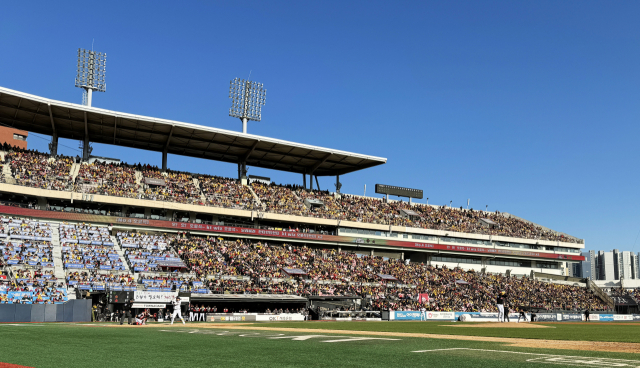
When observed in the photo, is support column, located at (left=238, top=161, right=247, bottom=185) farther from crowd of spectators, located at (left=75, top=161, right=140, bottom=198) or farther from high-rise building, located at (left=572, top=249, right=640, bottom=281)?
high-rise building, located at (left=572, top=249, right=640, bottom=281)

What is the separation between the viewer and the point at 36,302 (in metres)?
36.8

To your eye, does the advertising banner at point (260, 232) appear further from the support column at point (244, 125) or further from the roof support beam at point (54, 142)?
the support column at point (244, 125)

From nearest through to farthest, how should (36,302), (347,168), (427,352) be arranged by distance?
(427,352)
(36,302)
(347,168)

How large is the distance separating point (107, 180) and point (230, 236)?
15.0 m

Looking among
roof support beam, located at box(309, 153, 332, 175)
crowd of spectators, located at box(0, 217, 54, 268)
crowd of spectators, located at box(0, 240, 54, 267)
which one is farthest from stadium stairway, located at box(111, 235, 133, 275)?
roof support beam, located at box(309, 153, 332, 175)

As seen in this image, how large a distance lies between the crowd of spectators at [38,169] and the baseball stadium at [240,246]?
19 centimetres

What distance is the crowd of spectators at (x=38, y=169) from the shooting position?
52562 mm

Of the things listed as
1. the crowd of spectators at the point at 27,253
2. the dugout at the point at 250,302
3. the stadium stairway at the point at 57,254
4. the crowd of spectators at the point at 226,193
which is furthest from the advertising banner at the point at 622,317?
the crowd of spectators at the point at 27,253

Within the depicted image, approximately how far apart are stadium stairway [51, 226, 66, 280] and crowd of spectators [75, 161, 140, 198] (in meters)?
6.29

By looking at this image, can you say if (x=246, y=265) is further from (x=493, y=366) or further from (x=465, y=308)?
(x=493, y=366)

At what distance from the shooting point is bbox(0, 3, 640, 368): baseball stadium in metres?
40.2

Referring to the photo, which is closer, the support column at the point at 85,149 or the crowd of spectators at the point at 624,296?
the support column at the point at 85,149

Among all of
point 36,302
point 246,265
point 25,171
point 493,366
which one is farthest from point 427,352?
point 25,171

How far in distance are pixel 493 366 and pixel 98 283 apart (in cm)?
3966
